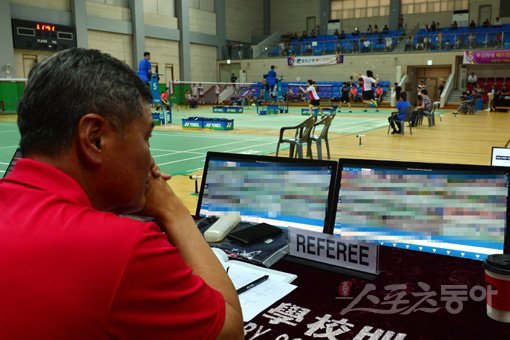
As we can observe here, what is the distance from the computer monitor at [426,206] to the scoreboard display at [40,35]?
23392 millimetres

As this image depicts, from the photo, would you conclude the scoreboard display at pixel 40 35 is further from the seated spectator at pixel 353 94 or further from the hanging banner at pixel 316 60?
the seated spectator at pixel 353 94

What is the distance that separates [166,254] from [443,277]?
4.42 feet

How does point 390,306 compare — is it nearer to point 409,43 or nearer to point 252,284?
point 252,284

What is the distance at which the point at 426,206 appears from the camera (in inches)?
78.3

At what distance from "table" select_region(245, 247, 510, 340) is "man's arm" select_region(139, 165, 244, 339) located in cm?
35

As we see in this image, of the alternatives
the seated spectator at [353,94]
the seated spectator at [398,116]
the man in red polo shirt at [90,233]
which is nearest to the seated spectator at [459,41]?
the seated spectator at [353,94]

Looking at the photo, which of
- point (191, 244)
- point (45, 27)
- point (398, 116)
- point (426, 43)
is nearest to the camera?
point (191, 244)

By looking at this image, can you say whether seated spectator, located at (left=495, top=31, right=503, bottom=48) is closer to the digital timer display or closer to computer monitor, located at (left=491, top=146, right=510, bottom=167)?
the digital timer display

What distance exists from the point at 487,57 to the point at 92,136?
31247mm

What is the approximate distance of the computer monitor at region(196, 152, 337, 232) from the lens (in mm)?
2201

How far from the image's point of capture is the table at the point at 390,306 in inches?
58.7

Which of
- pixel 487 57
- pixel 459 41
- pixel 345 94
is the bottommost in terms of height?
pixel 345 94

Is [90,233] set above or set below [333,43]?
below

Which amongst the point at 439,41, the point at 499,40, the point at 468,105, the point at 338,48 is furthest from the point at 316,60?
→ the point at 468,105
